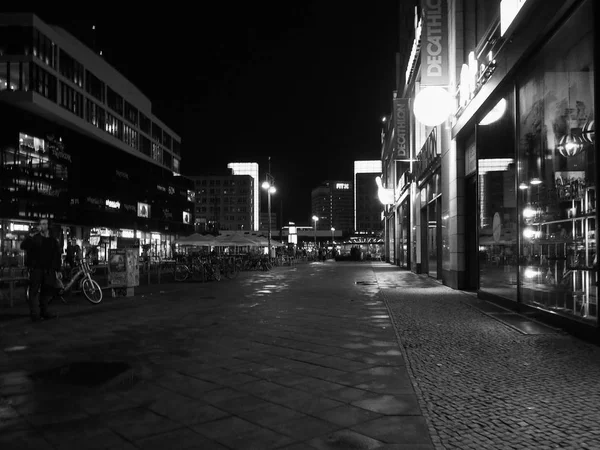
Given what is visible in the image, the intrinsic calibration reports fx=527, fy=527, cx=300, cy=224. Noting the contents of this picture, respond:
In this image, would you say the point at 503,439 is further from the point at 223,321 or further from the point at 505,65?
the point at 505,65

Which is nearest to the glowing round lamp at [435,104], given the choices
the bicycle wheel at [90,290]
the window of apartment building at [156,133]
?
the bicycle wheel at [90,290]

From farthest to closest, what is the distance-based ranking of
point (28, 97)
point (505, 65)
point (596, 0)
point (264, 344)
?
point (28, 97), point (505, 65), point (264, 344), point (596, 0)

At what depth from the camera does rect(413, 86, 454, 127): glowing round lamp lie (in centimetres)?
1716

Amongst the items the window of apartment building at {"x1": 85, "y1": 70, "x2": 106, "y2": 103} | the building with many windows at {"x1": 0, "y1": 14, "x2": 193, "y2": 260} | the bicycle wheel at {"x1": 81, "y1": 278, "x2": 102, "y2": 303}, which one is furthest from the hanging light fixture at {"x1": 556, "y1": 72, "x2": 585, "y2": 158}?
the window of apartment building at {"x1": 85, "y1": 70, "x2": 106, "y2": 103}

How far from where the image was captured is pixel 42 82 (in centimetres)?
4522

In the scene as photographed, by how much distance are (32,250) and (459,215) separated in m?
12.1

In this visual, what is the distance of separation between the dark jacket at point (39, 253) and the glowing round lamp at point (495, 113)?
415 inches

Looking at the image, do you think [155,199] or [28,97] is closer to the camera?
[28,97]

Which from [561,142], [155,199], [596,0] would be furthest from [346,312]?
[155,199]

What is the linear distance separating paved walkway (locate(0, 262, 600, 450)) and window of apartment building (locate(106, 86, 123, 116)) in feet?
181

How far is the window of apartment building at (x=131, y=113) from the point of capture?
219 ft

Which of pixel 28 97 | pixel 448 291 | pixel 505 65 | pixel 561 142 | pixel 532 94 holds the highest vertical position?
pixel 28 97

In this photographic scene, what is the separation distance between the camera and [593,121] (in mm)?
7691

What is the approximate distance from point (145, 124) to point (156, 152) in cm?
583
